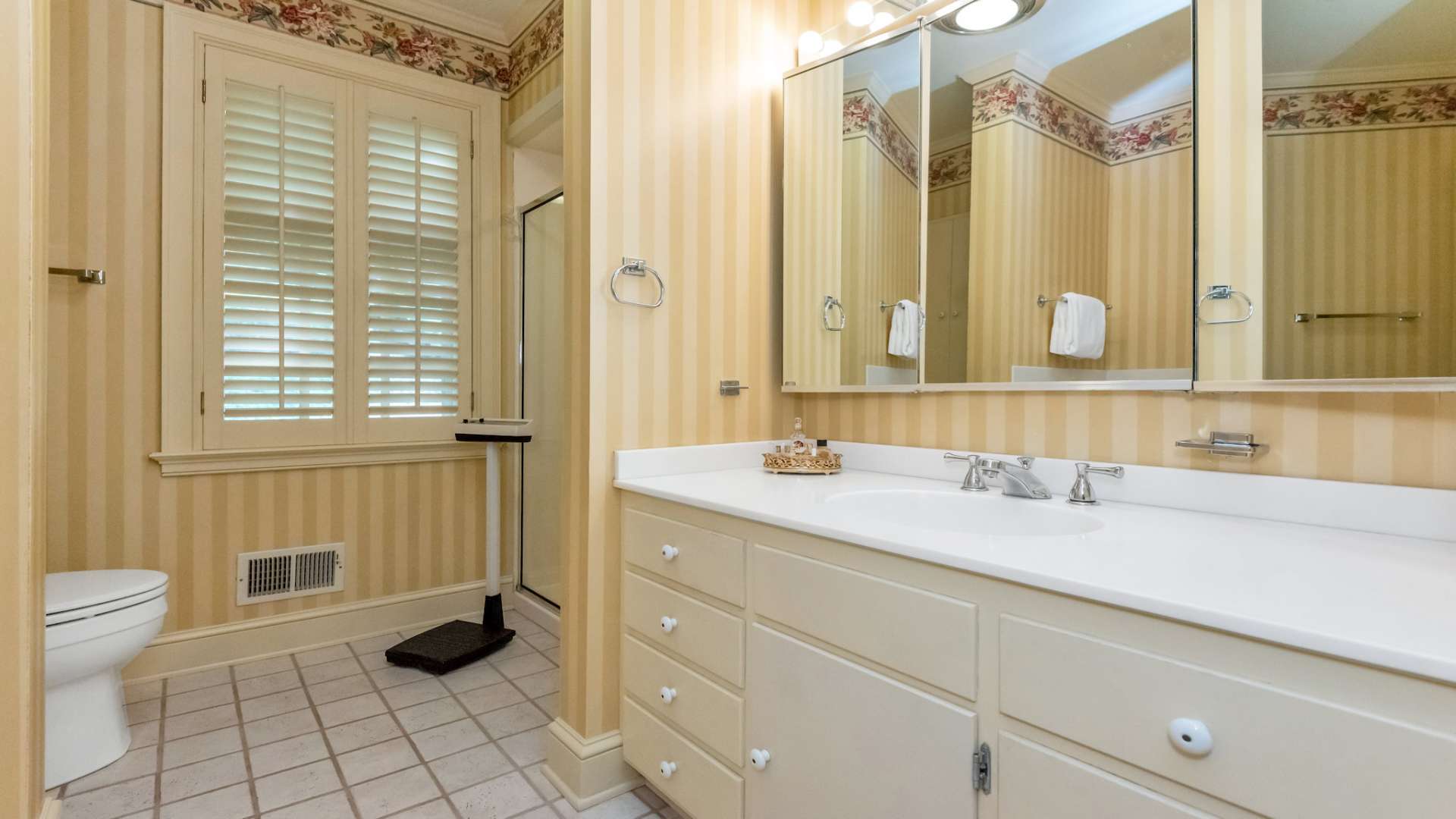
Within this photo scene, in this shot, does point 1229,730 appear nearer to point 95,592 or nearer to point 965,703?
point 965,703

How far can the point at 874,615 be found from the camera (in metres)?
1.06

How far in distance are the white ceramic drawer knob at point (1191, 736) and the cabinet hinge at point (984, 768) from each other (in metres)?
0.25

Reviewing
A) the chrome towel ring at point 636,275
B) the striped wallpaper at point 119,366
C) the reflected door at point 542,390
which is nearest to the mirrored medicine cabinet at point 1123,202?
the chrome towel ring at point 636,275

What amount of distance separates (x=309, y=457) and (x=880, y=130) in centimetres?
239

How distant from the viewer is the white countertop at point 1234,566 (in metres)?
0.65

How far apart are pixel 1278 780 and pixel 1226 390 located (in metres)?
0.80

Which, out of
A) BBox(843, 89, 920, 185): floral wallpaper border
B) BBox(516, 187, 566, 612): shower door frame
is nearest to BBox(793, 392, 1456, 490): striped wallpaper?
BBox(843, 89, 920, 185): floral wallpaper border

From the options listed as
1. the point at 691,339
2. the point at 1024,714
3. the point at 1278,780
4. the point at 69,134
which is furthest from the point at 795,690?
the point at 69,134

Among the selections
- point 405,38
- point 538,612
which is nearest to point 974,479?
point 538,612

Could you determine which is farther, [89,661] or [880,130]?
[880,130]

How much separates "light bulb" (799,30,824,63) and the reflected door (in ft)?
3.83

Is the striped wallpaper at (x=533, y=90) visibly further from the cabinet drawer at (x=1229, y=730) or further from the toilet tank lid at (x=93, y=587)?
the cabinet drawer at (x=1229, y=730)

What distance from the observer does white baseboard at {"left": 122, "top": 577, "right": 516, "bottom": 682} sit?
2.34 metres

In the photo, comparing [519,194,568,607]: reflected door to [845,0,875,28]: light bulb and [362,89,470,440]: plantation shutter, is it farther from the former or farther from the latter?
[845,0,875,28]: light bulb
